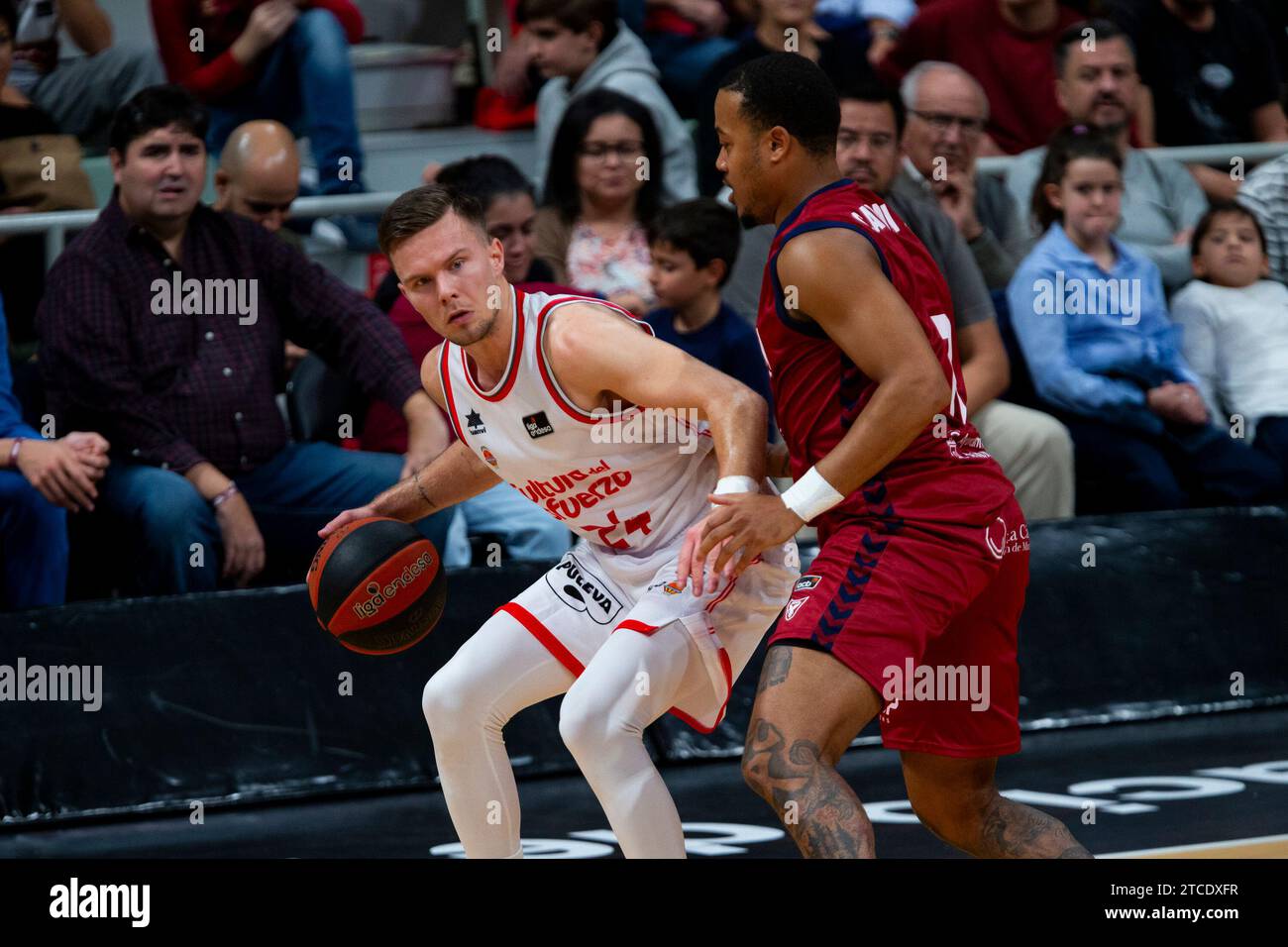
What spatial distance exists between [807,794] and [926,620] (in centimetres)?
49

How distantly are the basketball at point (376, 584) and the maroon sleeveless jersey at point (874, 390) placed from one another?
985 millimetres

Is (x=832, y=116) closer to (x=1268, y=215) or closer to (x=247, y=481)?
(x=247, y=481)

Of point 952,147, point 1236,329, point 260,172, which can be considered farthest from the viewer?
point 1236,329

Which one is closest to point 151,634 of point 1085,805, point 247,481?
point 247,481

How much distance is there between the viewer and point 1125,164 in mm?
8352

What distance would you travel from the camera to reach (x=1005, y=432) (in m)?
7.11

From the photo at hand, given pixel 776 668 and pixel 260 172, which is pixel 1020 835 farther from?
pixel 260 172

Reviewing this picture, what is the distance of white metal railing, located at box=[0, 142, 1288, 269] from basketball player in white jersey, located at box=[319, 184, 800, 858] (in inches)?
86.7

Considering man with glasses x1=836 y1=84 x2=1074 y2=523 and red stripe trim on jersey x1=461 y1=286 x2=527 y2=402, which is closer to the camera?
red stripe trim on jersey x1=461 y1=286 x2=527 y2=402

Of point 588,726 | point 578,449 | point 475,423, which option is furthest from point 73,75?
point 588,726

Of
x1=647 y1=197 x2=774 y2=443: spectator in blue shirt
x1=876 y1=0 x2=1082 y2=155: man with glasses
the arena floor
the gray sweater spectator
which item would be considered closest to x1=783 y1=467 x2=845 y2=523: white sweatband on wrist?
the arena floor

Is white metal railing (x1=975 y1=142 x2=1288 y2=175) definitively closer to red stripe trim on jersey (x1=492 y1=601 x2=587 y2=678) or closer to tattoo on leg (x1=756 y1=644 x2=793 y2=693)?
red stripe trim on jersey (x1=492 y1=601 x2=587 y2=678)

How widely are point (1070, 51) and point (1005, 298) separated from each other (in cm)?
151

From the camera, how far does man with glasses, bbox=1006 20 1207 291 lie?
8266 mm
